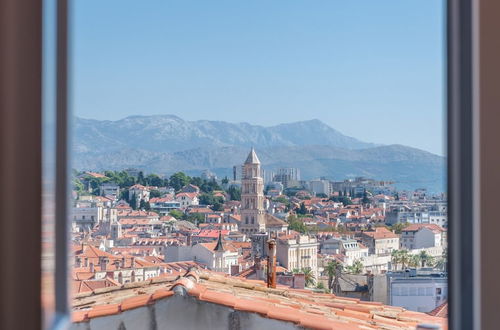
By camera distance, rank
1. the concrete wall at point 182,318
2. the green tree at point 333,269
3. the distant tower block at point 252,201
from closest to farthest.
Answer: the concrete wall at point 182,318
the green tree at point 333,269
the distant tower block at point 252,201

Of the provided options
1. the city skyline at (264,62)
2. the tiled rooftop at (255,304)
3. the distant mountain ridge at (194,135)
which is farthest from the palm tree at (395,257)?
the city skyline at (264,62)

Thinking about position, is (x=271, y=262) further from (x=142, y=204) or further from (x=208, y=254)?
(x=208, y=254)

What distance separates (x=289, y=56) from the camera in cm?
1672

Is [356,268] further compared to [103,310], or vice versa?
[356,268]

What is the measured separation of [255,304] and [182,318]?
0.19m

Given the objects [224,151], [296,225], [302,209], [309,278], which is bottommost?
[309,278]

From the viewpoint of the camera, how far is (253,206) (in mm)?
9656

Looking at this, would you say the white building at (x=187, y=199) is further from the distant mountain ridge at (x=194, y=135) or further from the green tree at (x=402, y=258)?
the green tree at (x=402, y=258)

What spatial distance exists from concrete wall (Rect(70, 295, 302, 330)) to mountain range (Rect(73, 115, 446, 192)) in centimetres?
439

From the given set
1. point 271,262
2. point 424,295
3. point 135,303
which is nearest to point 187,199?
point 271,262

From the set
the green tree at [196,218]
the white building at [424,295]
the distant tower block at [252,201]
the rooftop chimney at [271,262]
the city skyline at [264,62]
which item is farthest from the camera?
the city skyline at [264,62]

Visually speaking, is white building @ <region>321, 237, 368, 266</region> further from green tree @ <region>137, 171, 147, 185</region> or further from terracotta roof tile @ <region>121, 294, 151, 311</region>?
terracotta roof tile @ <region>121, 294, 151, 311</region>

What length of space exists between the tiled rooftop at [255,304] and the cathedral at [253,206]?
6.99 meters

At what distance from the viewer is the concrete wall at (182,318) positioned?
137 centimetres
